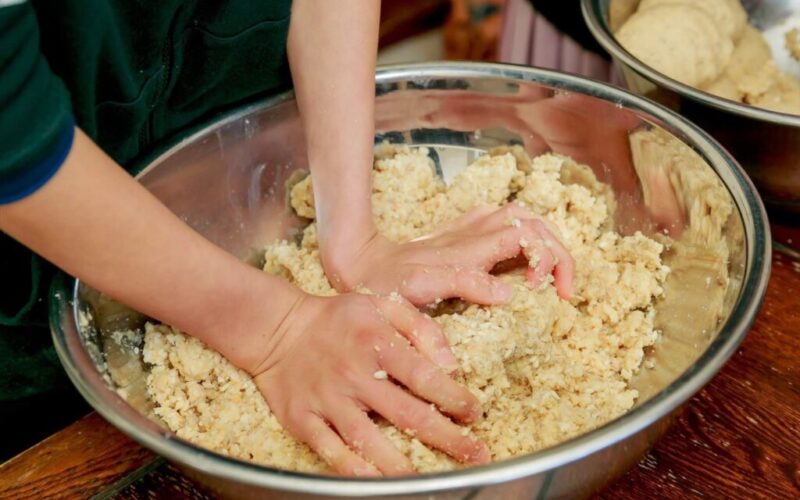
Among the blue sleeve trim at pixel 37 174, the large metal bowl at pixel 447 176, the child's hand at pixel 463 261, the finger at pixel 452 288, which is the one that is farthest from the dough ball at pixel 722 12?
the blue sleeve trim at pixel 37 174

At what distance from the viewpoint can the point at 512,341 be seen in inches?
28.1

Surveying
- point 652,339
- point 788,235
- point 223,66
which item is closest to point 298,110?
point 223,66

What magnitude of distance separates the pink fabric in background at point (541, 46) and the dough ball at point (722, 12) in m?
0.20

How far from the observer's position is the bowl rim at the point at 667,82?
2.64 feet

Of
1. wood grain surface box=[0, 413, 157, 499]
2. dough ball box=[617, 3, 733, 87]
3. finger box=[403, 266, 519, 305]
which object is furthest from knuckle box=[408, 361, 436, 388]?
dough ball box=[617, 3, 733, 87]

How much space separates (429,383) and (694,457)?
0.81ft

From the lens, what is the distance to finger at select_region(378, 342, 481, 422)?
25.4 inches

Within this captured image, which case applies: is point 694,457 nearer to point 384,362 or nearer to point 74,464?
point 384,362

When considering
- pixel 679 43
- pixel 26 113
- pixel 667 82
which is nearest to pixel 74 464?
pixel 26 113

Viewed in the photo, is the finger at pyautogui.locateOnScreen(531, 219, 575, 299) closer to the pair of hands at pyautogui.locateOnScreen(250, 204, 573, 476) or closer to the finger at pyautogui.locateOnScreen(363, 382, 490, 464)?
the pair of hands at pyautogui.locateOnScreen(250, 204, 573, 476)

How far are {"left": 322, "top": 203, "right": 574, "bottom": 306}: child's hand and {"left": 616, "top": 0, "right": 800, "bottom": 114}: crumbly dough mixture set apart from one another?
302 millimetres

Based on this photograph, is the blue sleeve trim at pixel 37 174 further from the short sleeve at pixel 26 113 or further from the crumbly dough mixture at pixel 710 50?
the crumbly dough mixture at pixel 710 50

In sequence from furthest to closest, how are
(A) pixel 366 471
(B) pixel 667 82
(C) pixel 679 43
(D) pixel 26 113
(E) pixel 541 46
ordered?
(E) pixel 541 46, (C) pixel 679 43, (B) pixel 667 82, (A) pixel 366 471, (D) pixel 26 113

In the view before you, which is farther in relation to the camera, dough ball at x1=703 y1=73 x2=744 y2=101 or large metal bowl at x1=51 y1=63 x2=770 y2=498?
dough ball at x1=703 y1=73 x2=744 y2=101
